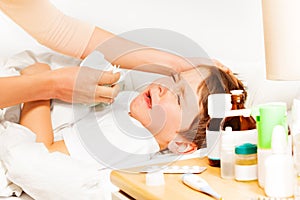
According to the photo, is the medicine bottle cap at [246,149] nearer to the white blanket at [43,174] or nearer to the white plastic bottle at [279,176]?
the white plastic bottle at [279,176]

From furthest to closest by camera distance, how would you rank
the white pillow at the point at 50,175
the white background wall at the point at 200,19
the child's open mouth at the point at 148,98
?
the white background wall at the point at 200,19
the child's open mouth at the point at 148,98
the white pillow at the point at 50,175

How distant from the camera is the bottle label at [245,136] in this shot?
1022 mm

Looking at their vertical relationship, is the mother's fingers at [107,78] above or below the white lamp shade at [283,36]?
below

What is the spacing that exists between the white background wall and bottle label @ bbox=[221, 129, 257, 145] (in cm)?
76

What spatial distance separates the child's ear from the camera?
127 centimetres

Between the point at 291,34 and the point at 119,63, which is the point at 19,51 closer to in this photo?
the point at 119,63

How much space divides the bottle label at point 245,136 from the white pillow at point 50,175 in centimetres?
37

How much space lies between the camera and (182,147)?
1342 millimetres

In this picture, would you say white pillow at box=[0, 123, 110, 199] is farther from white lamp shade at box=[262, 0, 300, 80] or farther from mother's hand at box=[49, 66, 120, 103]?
white lamp shade at box=[262, 0, 300, 80]

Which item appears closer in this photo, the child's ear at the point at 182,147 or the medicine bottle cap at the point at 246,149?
the medicine bottle cap at the point at 246,149

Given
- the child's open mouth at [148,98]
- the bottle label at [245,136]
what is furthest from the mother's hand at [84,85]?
the bottle label at [245,136]

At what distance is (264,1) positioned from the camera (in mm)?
975

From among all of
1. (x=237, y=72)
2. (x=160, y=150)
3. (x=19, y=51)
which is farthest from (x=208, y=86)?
(x=19, y=51)

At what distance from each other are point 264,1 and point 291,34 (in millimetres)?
93
